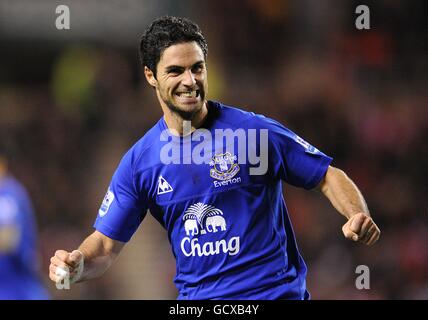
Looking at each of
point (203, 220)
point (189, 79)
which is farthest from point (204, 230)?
point (189, 79)

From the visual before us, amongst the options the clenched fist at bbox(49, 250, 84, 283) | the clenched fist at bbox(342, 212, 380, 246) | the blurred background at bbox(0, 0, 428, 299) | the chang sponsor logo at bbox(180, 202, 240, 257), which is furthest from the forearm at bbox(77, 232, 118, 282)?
the blurred background at bbox(0, 0, 428, 299)

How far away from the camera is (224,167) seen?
196 inches

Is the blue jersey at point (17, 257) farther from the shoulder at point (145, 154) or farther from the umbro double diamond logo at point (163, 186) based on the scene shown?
the umbro double diamond logo at point (163, 186)

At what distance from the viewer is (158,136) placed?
5.17 meters

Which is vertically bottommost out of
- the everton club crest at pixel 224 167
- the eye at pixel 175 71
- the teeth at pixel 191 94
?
the everton club crest at pixel 224 167

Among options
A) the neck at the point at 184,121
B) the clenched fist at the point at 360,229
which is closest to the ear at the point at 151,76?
the neck at the point at 184,121

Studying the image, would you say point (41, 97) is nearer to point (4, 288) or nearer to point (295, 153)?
point (4, 288)

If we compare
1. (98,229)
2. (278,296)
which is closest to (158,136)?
(98,229)

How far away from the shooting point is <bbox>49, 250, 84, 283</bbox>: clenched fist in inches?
187

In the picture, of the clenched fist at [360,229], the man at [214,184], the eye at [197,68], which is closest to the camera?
the clenched fist at [360,229]

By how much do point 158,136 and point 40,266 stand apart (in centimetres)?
688

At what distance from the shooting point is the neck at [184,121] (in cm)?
508

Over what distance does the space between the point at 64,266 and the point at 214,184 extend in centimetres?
90

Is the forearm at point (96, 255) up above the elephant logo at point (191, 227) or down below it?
below
